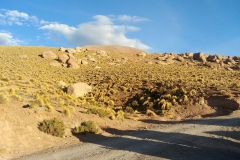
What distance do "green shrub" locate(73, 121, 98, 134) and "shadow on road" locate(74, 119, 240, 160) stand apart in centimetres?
73

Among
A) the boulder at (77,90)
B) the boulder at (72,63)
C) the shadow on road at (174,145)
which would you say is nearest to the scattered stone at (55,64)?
the boulder at (72,63)

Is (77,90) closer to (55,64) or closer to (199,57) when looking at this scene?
(55,64)

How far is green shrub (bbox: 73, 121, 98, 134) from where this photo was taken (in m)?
16.5

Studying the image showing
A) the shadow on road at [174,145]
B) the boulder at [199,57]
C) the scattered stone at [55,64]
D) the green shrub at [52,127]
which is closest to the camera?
the shadow on road at [174,145]

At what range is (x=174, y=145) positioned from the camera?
12812mm

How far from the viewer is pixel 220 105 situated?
25094 millimetres

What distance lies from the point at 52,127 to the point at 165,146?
702cm

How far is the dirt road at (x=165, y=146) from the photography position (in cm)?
1152

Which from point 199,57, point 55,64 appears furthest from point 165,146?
point 199,57

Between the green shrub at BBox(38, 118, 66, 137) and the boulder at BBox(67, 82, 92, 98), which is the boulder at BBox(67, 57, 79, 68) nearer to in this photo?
the boulder at BBox(67, 82, 92, 98)

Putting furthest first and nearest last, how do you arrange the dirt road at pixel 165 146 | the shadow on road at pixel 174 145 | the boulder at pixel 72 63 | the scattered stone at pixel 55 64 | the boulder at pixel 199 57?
the boulder at pixel 199 57, the scattered stone at pixel 55 64, the boulder at pixel 72 63, the shadow on road at pixel 174 145, the dirt road at pixel 165 146

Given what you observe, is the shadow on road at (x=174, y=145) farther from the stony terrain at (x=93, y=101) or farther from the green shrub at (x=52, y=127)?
the stony terrain at (x=93, y=101)

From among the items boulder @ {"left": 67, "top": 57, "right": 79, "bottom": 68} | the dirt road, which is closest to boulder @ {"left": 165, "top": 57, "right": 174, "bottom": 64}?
boulder @ {"left": 67, "top": 57, "right": 79, "bottom": 68}

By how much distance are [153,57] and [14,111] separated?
5799 centimetres
